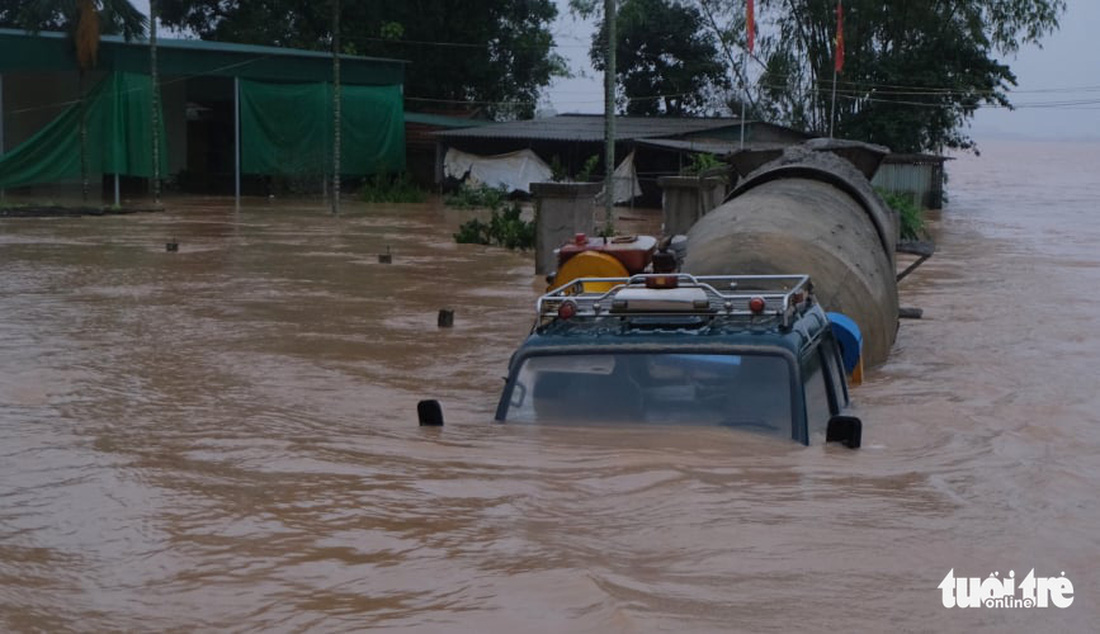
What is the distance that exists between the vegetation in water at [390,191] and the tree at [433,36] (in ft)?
25.0

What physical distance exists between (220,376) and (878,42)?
43412 millimetres

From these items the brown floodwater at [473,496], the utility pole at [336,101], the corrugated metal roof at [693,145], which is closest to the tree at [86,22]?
the utility pole at [336,101]

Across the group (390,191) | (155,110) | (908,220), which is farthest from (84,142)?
(908,220)

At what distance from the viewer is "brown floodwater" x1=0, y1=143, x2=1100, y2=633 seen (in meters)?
6.08

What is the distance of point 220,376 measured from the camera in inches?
485

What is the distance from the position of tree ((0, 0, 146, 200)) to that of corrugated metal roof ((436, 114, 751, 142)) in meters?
11.3

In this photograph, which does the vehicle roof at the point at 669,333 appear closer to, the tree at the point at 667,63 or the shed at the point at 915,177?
the shed at the point at 915,177

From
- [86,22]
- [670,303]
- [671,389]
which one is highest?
[86,22]

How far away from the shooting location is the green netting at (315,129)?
1588 inches

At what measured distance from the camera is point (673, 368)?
7.62 metres

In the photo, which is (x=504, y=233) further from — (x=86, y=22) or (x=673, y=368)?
(x=673, y=368)

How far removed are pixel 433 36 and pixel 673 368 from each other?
146ft

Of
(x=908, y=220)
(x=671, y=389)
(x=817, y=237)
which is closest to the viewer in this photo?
(x=671, y=389)

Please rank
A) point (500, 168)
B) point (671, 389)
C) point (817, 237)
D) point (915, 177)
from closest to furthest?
Answer: point (671, 389), point (817, 237), point (500, 168), point (915, 177)
